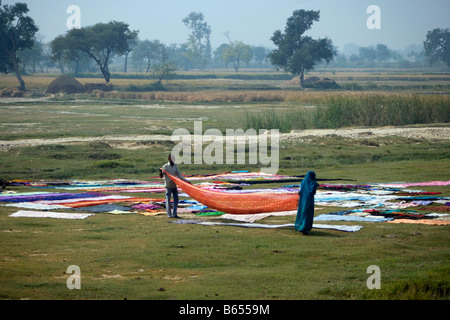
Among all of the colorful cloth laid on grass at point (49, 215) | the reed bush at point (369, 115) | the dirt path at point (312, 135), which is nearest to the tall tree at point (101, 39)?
the reed bush at point (369, 115)

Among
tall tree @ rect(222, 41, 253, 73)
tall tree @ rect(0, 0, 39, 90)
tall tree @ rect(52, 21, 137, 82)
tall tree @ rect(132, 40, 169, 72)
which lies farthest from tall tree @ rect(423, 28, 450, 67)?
tall tree @ rect(0, 0, 39, 90)

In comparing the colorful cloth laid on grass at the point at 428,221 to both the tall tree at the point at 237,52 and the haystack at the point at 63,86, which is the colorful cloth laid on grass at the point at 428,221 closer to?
the haystack at the point at 63,86

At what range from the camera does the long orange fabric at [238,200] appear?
15180 millimetres

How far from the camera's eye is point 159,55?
186875mm

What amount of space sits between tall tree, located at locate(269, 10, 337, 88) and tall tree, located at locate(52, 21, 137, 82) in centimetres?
2565

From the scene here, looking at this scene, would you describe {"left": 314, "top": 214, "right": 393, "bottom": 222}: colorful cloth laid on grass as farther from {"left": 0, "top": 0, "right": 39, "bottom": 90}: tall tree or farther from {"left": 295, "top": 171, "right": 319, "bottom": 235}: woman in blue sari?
{"left": 0, "top": 0, "right": 39, "bottom": 90}: tall tree

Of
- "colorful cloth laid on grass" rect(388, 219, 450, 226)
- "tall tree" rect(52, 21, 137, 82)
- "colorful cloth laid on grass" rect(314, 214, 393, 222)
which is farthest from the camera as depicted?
"tall tree" rect(52, 21, 137, 82)

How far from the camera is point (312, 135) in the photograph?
3666 centimetres

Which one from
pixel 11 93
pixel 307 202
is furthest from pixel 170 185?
pixel 11 93

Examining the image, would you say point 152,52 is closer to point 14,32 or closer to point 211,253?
point 14,32

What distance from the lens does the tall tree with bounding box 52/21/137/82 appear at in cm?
10144
